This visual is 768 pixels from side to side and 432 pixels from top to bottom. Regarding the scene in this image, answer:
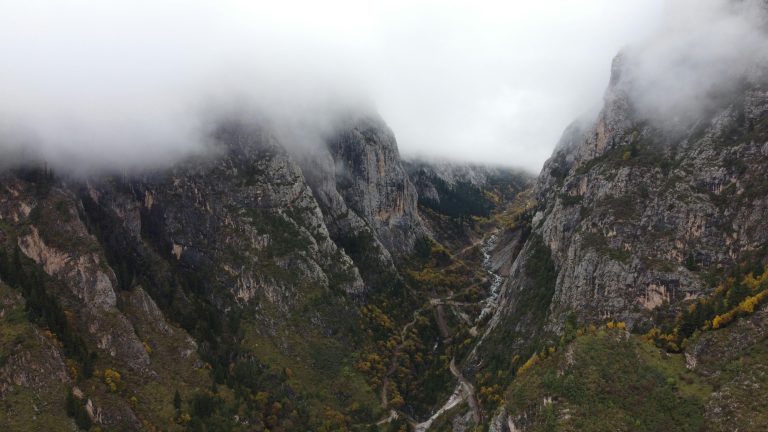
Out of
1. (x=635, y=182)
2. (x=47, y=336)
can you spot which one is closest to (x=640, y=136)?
(x=635, y=182)

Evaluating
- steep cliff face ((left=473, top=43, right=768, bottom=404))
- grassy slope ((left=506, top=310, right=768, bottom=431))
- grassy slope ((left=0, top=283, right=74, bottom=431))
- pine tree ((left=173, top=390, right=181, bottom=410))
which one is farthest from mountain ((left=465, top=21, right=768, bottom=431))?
grassy slope ((left=0, top=283, right=74, bottom=431))

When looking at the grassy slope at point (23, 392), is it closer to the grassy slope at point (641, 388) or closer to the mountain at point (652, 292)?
the mountain at point (652, 292)

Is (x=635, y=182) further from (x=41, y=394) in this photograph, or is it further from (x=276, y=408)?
(x=41, y=394)

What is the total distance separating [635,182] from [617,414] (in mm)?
88716

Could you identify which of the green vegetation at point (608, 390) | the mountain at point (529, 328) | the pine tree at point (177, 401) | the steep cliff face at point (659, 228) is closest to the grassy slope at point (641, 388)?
the green vegetation at point (608, 390)

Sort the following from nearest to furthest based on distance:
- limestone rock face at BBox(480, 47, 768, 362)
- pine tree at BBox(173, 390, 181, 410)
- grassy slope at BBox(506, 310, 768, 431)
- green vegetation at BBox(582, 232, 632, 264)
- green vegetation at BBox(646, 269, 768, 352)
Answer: grassy slope at BBox(506, 310, 768, 431), green vegetation at BBox(646, 269, 768, 352), limestone rock face at BBox(480, 47, 768, 362), pine tree at BBox(173, 390, 181, 410), green vegetation at BBox(582, 232, 632, 264)

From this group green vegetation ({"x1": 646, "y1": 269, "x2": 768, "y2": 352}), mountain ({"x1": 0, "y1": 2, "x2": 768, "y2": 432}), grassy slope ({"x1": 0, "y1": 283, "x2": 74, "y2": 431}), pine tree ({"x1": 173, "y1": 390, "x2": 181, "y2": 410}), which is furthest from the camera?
pine tree ({"x1": 173, "y1": 390, "x2": 181, "y2": 410})

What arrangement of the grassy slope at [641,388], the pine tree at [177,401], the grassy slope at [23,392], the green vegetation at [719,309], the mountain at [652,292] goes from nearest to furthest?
1. the grassy slope at [641,388]
2. the mountain at [652,292]
3. the green vegetation at [719,309]
4. the grassy slope at [23,392]
5. the pine tree at [177,401]

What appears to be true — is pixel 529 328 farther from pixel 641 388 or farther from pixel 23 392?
pixel 23 392

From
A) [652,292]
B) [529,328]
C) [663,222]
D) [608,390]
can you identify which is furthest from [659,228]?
[608,390]

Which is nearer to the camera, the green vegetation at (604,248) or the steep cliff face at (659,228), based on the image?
the steep cliff face at (659,228)

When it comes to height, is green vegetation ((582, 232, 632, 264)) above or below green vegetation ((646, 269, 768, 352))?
above

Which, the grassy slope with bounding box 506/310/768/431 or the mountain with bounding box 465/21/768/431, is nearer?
the grassy slope with bounding box 506/310/768/431

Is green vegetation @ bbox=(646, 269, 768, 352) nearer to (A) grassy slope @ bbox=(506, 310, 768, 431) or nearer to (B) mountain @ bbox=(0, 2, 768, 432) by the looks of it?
(B) mountain @ bbox=(0, 2, 768, 432)
